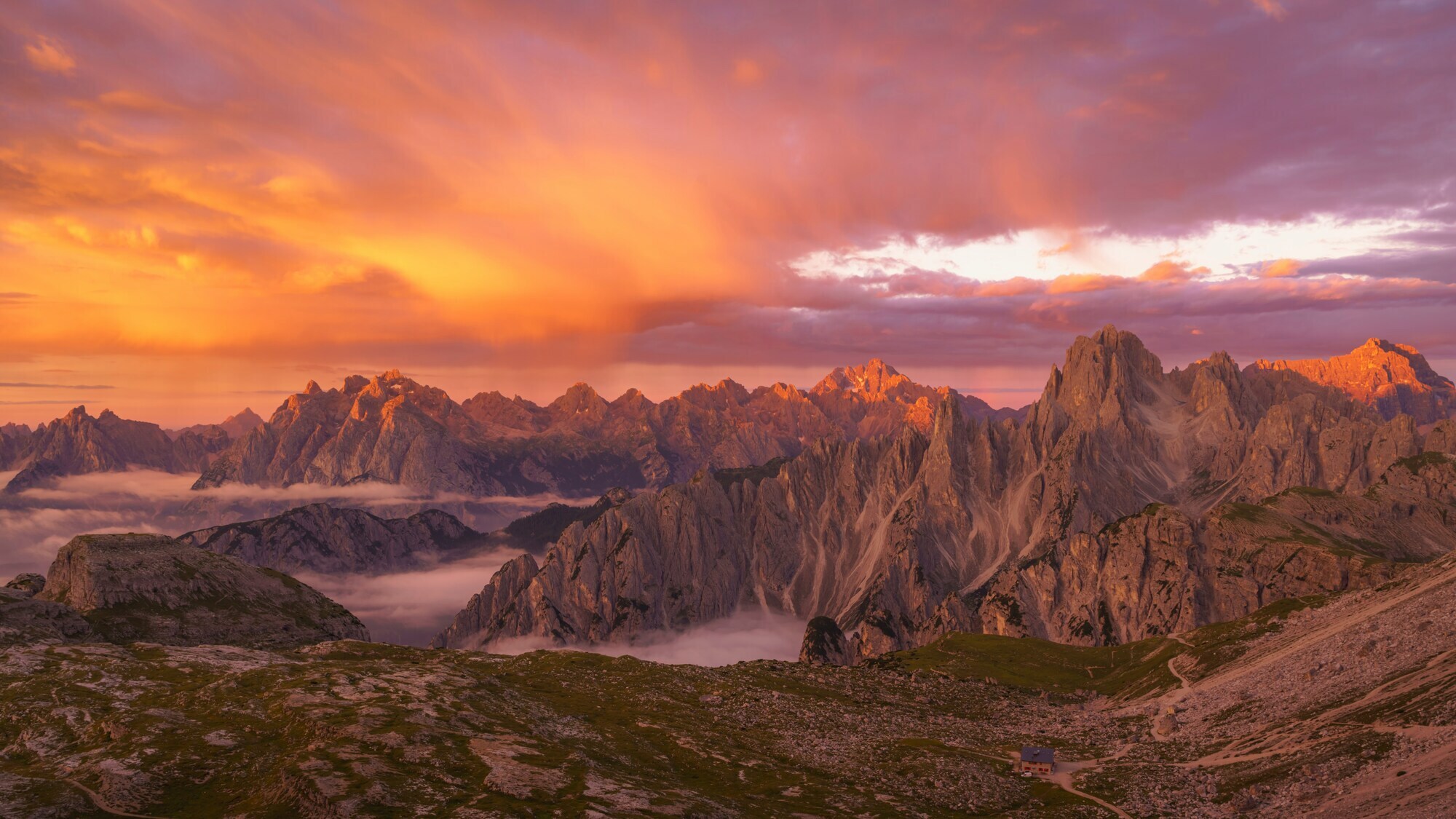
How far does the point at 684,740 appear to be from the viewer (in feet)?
415

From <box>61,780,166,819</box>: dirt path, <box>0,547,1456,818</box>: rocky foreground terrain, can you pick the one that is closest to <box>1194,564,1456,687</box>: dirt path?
<box>0,547,1456,818</box>: rocky foreground terrain

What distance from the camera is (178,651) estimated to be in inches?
6570

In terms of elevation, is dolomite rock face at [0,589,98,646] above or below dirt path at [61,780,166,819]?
below

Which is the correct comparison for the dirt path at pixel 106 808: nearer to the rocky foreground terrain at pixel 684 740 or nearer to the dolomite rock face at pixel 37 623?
the rocky foreground terrain at pixel 684 740

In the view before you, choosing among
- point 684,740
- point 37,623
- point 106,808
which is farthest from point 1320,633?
point 37,623

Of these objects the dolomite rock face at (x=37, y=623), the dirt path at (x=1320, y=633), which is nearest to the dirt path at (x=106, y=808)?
the dolomite rock face at (x=37, y=623)

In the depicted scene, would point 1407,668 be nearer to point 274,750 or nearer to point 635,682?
point 635,682

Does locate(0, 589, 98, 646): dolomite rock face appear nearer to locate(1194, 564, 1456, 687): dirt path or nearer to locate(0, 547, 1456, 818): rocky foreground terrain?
locate(0, 547, 1456, 818): rocky foreground terrain

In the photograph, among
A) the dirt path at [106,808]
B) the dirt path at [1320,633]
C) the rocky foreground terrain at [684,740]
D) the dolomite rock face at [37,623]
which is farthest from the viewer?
the dolomite rock face at [37,623]

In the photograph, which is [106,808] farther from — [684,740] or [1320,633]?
[1320,633]

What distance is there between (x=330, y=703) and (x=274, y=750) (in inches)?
678

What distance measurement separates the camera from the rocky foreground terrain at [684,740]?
83.1 m

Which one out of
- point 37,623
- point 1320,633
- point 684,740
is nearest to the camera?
point 684,740

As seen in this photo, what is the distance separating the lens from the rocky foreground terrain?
83.1 meters
